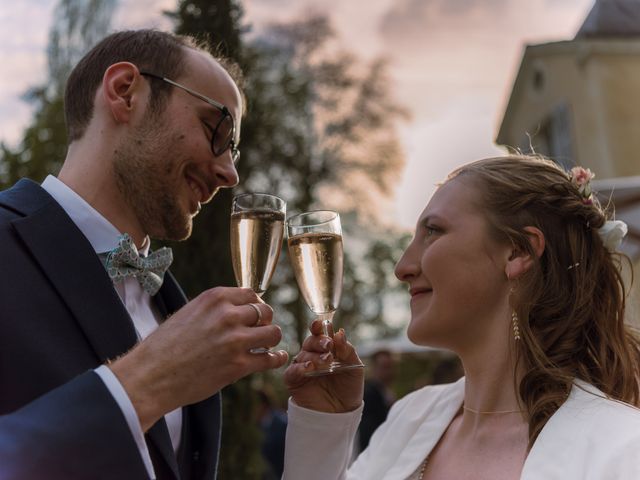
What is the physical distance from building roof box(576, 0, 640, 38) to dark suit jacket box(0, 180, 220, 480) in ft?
57.2

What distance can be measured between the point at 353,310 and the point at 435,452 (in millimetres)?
21191

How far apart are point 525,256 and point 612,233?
465 mm

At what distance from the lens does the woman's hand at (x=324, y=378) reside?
2.58m

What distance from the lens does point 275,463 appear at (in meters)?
8.62

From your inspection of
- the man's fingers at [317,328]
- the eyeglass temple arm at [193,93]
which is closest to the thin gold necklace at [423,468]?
the man's fingers at [317,328]

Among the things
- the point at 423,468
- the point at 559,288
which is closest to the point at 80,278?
the point at 423,468

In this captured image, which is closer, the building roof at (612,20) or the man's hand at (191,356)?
the man's hand at (191,356)

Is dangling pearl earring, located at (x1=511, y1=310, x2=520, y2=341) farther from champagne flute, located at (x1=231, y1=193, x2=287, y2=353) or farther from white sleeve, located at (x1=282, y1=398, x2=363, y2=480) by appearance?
champagne flute, located at (x1=231, y1=193, x2=287, y2=353)

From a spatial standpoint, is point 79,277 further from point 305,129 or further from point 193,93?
point 305,129

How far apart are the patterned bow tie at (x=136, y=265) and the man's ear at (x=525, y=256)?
132 centimetres

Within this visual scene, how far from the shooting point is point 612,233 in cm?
322

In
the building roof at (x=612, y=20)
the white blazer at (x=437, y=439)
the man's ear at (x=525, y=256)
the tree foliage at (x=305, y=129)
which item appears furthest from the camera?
the building roof at (x=612, y=20)

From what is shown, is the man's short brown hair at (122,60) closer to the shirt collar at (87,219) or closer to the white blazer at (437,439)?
the shirt collar at (87,219)

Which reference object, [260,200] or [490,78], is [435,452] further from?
[490,78]
